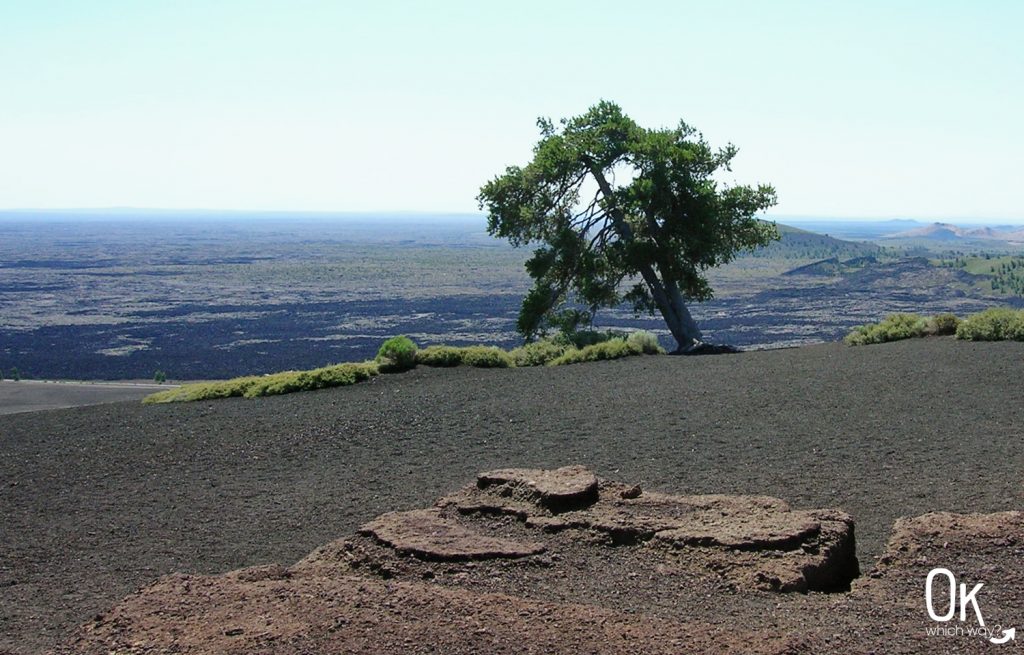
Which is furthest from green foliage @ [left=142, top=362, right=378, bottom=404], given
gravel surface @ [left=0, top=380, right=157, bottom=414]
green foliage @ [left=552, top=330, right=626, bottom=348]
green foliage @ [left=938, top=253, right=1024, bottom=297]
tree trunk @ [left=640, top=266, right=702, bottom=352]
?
green foliage @ [left=938, top=253, right=1024, bottom=297]

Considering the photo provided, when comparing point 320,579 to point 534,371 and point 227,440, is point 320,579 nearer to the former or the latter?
point 227,440

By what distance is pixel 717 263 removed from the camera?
2416 centimetres

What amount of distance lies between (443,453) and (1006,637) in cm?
633

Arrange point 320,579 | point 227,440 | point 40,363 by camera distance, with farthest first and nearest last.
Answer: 1. point 40,363
2. point 227,440
3. point 320,579

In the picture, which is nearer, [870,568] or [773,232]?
[870,568]

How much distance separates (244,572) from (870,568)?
12.8 ft

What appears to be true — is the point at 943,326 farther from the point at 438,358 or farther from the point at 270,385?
the point at 270,385

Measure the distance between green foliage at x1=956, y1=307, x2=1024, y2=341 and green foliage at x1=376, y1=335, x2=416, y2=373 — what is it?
887 cm

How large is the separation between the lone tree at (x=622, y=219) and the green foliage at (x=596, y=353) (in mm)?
4534

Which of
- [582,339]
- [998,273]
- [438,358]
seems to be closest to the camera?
[438,358]

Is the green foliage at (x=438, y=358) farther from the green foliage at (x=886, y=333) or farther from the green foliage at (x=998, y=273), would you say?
the green foliage at (x=998, y=273)

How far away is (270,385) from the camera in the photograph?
1511 centimetres

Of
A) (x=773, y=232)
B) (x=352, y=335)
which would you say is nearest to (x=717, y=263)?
(x=773, y=232)

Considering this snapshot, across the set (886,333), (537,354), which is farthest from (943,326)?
(537,354)
